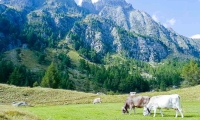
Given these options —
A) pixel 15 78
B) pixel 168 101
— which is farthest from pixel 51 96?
pixel 15 78

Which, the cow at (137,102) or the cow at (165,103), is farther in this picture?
the cow at (137,102)

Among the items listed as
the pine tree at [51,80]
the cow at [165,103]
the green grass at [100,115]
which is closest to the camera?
the green grass at [100,115]

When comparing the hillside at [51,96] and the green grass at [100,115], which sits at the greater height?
the hillside at [51,96]

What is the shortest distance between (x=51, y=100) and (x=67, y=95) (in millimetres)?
8525

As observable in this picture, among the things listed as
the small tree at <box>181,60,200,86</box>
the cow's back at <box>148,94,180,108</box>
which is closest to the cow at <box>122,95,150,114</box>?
the cow's back at <box>148,94,180,108</box>

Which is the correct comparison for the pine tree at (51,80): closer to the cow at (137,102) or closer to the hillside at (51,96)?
the hillside at (51,96)

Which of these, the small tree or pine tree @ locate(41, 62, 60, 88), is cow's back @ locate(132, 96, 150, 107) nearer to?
pine tree @ locate(41, 62, 60, 88)

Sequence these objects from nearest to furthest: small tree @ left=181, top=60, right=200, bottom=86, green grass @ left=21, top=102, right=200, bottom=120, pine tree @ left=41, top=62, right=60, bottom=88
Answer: green grass @ left=21, top=102, right=200, bottom=120 → pine tree @ left=41, top=62, right=60, bottom=88 → small tree @ left=181, top=60, right=200, bottom=86

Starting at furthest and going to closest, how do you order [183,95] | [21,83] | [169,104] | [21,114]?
[21,83]
[183,95]
[169,104]
[21,114]

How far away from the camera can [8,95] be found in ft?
262

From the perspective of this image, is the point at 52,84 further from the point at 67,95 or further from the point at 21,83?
the point at 67,95

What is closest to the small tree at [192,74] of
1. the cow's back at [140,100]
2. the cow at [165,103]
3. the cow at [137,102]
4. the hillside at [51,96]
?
A: the hillside at [51,96]

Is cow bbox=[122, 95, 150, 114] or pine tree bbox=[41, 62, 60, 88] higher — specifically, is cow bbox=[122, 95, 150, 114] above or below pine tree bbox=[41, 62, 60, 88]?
below

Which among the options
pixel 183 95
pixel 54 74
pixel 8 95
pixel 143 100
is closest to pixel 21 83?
pixel 54 74
